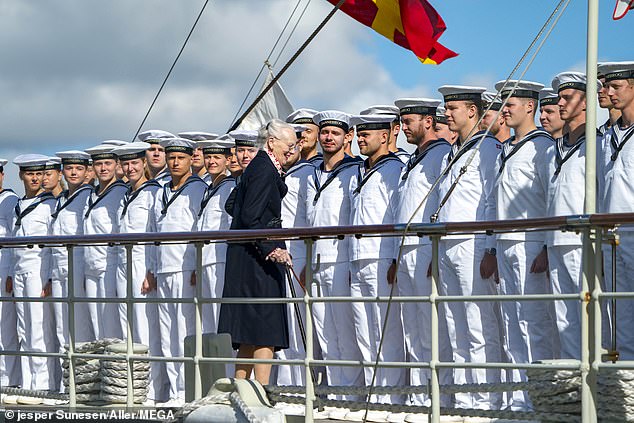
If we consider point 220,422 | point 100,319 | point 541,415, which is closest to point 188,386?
point 220,422

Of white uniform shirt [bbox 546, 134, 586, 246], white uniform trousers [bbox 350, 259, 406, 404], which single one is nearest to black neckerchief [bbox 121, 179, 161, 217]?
white uniform trousers [bbox 350, 259, 406, 404]

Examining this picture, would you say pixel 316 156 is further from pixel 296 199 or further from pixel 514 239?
pixel 514 239

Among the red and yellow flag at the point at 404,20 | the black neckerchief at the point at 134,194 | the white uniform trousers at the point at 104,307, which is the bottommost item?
the white uniform trousers at the point at 104,307

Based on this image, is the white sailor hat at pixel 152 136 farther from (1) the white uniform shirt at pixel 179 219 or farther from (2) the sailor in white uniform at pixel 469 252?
(2) the sailor in white uniform at pixel 469 252

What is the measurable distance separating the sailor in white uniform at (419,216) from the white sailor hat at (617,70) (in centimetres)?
157

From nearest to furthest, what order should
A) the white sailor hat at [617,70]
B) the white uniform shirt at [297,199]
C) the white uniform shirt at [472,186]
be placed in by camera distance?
the white sailor hat at [617,70], the white uniform shirt at [472,186], the white uniform shirt at [297,199]

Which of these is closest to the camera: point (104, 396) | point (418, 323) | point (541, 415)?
point (541, 415)

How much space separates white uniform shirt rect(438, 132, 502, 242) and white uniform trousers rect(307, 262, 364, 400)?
1.18 meters

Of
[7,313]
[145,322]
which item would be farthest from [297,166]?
[7,313]

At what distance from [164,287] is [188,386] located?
4.15 metres

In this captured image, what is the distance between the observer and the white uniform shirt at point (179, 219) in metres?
10.9

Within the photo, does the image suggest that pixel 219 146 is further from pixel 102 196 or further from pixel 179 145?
pixel 102 196

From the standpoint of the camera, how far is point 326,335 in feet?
32.4

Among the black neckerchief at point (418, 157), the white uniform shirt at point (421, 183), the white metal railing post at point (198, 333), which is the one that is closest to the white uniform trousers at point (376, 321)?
the white uniform shirt at point (421, 183)
